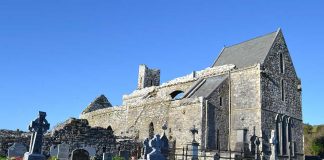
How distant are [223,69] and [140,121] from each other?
26.1 feet

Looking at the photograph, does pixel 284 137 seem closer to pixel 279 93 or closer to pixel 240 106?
pixel 279 93

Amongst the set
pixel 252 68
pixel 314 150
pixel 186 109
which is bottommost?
pixel 314 150

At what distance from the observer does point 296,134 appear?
92.2 feet

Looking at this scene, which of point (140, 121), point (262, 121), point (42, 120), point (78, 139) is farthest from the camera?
point (140, 121)

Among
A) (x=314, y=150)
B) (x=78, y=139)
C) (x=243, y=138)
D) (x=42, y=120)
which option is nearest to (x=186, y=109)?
(x=243, y=138)

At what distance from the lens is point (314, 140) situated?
38.0m

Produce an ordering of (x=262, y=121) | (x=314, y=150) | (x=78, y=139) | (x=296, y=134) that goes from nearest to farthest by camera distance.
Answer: (x=78, y=139), (x=262, y=121), (x=296, y=134), (x=314, y=150)

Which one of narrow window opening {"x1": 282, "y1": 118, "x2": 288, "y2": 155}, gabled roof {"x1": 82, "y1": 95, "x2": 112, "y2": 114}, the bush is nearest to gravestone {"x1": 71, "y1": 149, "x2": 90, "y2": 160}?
narrow window opening {"x1": 282, "y1": 118, "x2": 288, "y2": 155}

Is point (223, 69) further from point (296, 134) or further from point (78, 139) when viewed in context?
point (78, 139)

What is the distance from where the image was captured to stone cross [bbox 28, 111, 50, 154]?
45.1 feet

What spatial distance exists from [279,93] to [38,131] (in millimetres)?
18947

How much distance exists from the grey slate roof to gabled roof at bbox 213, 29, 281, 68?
2008mm

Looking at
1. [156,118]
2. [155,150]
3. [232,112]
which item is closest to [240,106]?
[232,112]

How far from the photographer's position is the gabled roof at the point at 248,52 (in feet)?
90.7
